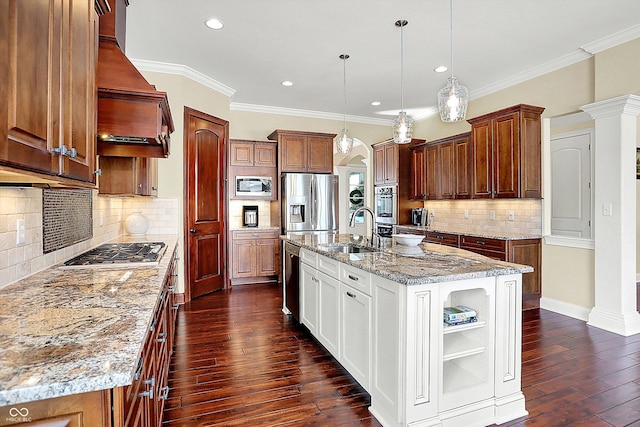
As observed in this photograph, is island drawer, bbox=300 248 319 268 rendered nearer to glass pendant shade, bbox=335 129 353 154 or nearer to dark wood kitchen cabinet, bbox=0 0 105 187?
glass pendant shade, bbox=335 129 353 154

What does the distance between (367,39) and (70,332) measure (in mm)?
3579

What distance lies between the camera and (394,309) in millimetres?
1896

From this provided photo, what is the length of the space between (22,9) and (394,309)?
5.97ft

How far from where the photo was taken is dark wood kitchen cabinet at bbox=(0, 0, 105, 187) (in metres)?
0.85

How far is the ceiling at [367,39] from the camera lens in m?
3.06

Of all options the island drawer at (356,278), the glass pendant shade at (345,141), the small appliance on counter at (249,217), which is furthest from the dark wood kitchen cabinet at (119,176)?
the small appliance on counter at (249,217)

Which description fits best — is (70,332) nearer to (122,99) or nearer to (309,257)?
(122,99)

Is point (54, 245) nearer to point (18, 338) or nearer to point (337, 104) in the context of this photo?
point (18, 338)

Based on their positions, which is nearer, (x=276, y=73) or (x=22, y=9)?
(x=22, y=9)

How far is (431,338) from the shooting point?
188 centimetres

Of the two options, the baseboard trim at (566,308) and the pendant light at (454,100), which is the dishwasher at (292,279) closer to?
the pendant light at (454,100)

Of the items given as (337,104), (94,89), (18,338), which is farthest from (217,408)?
(337,104)

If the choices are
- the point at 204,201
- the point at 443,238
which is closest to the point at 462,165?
the point at 443,238

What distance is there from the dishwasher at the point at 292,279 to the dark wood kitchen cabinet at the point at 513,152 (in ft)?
8.80
